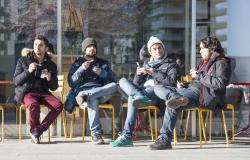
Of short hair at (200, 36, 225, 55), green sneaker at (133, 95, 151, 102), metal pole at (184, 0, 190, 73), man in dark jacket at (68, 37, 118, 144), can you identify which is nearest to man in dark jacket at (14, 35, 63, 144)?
man in dark jacket at (68, 37, 118, 144)

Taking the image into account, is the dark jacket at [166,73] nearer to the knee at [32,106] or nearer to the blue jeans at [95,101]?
the blue jeans at [95,101]

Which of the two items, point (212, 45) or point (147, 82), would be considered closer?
point (212, 45)

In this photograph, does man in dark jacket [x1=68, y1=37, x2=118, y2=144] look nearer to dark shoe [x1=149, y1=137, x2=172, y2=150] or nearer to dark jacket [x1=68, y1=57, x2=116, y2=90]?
dark jacket [x1=68, y1=57, x2=116, y2=90]

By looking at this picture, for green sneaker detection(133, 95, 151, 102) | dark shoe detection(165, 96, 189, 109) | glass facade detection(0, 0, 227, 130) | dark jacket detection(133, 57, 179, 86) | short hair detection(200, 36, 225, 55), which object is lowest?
dark shoe detection(165, 96, 189, 109)

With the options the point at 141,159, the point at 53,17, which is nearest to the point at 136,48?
the point at 53,17

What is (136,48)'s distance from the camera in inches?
343

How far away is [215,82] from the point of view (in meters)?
6.80

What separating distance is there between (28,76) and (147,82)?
1.44 metres

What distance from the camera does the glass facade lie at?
27.5ft

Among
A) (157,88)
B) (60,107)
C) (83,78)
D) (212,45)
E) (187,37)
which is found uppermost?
(187,37)

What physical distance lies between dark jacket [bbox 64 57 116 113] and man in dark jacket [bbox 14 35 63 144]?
0.17 meters

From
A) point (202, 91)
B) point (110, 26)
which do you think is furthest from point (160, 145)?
point (110, 26)

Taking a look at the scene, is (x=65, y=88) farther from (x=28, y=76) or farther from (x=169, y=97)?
(x=169, y=97)

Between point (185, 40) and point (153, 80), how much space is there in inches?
63.0
